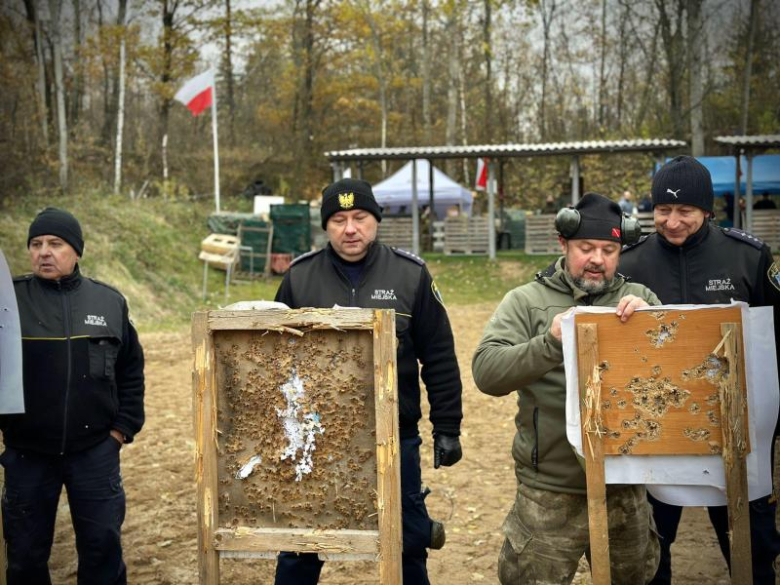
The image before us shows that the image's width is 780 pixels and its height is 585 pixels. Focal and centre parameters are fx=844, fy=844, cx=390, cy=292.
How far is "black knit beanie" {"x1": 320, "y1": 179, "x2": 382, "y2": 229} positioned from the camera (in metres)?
4.20

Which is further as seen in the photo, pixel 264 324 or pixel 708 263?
pixel 708 263

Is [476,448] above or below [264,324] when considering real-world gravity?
below

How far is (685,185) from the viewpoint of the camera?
4.28m

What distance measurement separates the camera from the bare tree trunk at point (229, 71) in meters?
34.6

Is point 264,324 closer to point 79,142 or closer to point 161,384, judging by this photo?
point 161,384

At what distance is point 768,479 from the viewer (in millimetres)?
3164

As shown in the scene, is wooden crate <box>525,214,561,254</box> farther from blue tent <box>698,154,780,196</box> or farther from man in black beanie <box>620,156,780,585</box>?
man in black beanie <box>620,156,780,585</box>

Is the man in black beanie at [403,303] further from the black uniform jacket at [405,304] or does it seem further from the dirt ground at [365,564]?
the dirt ground at [365,564]

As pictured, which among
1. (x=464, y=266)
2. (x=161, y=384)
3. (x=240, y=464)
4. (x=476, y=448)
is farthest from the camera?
(x=464, y=266)

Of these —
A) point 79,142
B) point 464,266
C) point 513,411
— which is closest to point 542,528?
point 513,411

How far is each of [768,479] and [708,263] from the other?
59.7 inches

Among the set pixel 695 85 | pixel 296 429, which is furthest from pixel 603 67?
pixel 296 429

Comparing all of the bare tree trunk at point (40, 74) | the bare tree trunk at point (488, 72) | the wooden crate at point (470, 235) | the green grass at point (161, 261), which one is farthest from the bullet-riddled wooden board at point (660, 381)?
the bare tree trunk at point (488, 72)

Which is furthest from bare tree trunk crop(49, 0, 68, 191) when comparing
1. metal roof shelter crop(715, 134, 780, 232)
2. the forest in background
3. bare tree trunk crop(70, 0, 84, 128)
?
metal roof shelter crop(715, 134, 780, 232)
